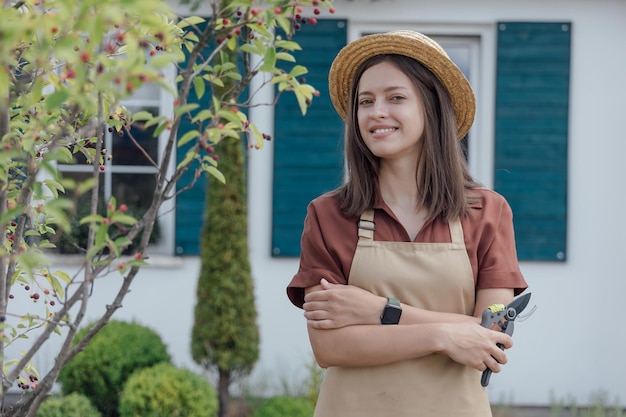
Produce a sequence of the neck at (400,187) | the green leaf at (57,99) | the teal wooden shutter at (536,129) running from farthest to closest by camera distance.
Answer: the teal wooden shutter at (536,129)
the neck at (400,187)
the green leaf at (57,99)

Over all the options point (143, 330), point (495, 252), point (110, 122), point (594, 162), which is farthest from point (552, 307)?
point (110, 122)

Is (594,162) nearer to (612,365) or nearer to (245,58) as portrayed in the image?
(612,365)

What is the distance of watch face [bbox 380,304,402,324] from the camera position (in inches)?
83.2

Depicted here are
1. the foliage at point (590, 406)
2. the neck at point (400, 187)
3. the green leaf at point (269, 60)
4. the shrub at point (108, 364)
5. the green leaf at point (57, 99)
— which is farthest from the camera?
the foliage at point (590, 406)

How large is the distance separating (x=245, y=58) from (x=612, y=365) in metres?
5.02

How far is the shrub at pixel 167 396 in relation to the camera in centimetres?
493

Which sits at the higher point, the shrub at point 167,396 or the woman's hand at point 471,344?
the woman's hand at point 471,344

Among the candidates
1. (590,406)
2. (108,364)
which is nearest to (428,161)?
(108,364)

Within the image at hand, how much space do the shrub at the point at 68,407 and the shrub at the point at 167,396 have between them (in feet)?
0.65

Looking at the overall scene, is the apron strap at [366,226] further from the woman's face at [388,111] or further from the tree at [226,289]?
the tree at [226,289]

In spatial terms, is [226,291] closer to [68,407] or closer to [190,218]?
[190,218]

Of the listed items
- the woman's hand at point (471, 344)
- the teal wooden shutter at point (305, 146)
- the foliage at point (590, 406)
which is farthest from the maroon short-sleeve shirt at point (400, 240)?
the foliage at point (590, 406)

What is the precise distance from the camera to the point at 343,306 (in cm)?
213

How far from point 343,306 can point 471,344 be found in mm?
314
